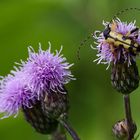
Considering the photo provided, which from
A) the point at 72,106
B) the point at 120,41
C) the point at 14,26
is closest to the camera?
the point at 120,41

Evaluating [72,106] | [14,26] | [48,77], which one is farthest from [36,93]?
[72,106]

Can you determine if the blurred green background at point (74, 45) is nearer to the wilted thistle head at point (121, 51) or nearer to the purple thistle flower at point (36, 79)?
the purple thistle flower at point (36, 79)

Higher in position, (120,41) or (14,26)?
(14,26)

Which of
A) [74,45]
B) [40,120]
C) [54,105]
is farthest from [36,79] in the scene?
[74,45]

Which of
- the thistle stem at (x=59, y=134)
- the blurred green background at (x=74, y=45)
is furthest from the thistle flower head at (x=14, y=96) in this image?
the blurred green background at (x=74, y=45)

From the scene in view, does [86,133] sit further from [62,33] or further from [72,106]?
[62,33]

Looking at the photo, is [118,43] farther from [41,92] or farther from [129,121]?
[41,92]

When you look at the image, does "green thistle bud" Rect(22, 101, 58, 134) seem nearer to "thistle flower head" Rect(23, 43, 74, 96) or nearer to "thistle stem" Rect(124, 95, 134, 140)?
"thistle flower head" Rect(23, 43, 74, 96)
